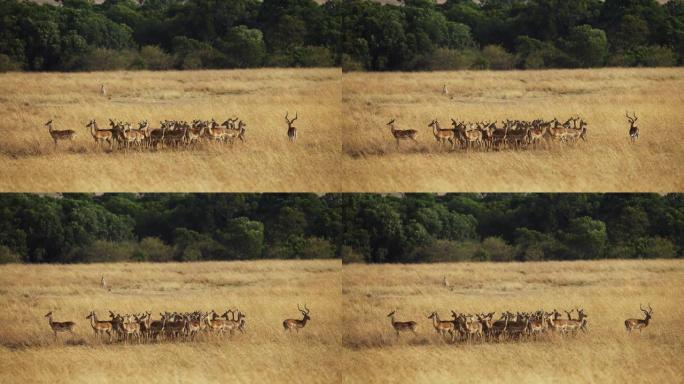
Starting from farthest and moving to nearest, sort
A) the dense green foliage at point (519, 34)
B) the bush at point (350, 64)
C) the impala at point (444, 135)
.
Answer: the dense green foliage at point (519, 34) → the bush at point (350, 64) → the impala at point (444, 135)

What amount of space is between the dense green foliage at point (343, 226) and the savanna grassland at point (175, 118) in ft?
1.17

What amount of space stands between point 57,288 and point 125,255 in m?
0.86

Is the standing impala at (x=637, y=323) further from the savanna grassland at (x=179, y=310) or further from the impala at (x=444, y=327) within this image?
the savanna grassland at (x=179, y=310)

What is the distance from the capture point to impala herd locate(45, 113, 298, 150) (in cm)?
1708

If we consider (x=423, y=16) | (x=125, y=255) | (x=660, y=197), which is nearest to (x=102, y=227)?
(x=125, y=255)

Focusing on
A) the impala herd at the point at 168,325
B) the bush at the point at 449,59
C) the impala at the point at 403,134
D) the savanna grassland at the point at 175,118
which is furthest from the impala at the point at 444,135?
the impala herd at the point at 168,325

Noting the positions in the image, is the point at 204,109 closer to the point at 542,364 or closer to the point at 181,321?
the point at 181,321

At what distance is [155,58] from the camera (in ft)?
58.1

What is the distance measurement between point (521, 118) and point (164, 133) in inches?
165

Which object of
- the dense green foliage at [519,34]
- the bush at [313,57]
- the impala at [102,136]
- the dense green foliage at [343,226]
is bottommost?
the dense green foliage at [343,226]

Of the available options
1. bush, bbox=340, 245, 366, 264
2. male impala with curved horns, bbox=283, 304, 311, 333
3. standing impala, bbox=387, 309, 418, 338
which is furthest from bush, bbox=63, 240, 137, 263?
standing impala, bbox=387, 309, 418, 338

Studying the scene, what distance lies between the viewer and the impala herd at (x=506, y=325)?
56.1 feet

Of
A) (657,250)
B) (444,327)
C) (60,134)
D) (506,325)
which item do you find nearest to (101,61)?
(60,134)

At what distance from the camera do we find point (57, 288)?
17.0m
